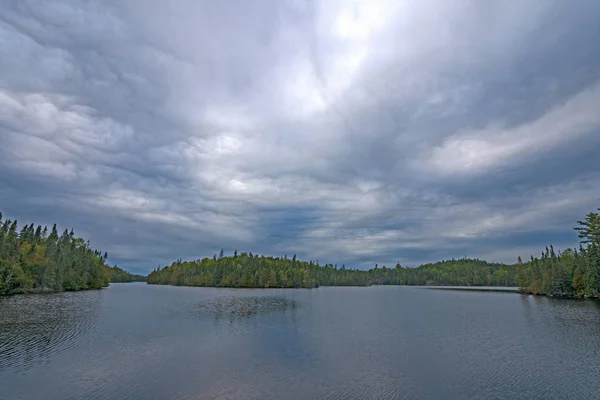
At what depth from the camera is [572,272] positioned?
13988 centimetres

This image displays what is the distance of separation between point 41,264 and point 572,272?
22590 centimetres

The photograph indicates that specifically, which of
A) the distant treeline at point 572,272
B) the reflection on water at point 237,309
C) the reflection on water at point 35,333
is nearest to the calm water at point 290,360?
the reflection on water at point 35,333

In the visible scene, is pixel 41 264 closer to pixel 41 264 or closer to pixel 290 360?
pixel 41 264

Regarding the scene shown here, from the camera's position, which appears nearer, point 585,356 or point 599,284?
point 585,356

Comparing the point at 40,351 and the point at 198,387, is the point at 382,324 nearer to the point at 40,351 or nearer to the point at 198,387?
the point at 198,387

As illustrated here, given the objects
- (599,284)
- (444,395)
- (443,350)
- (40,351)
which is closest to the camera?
(444,395)

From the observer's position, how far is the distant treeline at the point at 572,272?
11750 centimetres

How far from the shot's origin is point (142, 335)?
169 feet

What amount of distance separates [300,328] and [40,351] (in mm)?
38283

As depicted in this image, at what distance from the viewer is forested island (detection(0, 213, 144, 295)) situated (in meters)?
119

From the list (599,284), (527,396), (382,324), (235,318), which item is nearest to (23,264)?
(235,318)

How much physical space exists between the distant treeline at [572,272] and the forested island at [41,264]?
675ft

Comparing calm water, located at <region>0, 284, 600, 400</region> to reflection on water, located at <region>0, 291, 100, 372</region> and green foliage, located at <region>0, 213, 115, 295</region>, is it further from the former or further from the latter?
green foliage, located at <region>0, 213, 115, 295</region>

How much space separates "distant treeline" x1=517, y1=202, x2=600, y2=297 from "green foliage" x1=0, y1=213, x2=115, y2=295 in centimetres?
20601
